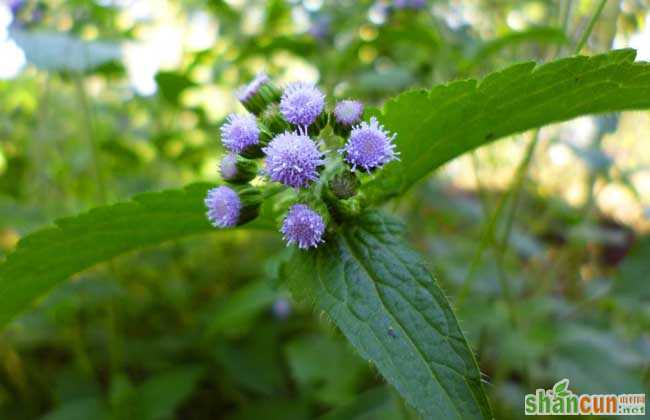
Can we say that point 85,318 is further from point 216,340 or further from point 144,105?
point 144,105

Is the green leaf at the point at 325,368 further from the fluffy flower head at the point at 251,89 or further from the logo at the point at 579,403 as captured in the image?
the fluffy flower head at the point at 251,89

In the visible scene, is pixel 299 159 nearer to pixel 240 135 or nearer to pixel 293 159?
pixel 293 159

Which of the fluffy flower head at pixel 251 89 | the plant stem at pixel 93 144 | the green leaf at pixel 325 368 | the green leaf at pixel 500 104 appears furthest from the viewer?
the plant stem at pixel 93 144

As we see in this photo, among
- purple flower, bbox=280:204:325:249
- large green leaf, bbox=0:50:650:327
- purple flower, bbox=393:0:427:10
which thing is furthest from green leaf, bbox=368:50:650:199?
purple flower, bbox=393:0:427:10

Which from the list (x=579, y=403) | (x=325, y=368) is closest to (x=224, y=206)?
(x=325, y=368)

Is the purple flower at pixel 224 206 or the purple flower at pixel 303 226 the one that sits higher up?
the purple flower at pixel 224 206

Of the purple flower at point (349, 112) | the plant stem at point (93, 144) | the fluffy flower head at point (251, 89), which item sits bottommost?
the purple flower at point (349, 112)

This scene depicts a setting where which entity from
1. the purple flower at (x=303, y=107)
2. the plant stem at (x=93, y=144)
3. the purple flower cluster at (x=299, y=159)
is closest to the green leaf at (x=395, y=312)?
the purple flower cluster at (x=299, y=159)

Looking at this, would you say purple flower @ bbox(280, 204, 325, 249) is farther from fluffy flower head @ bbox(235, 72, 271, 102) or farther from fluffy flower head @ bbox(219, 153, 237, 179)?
fluffy flower head @ bbox(235, 72, 271, 102)
